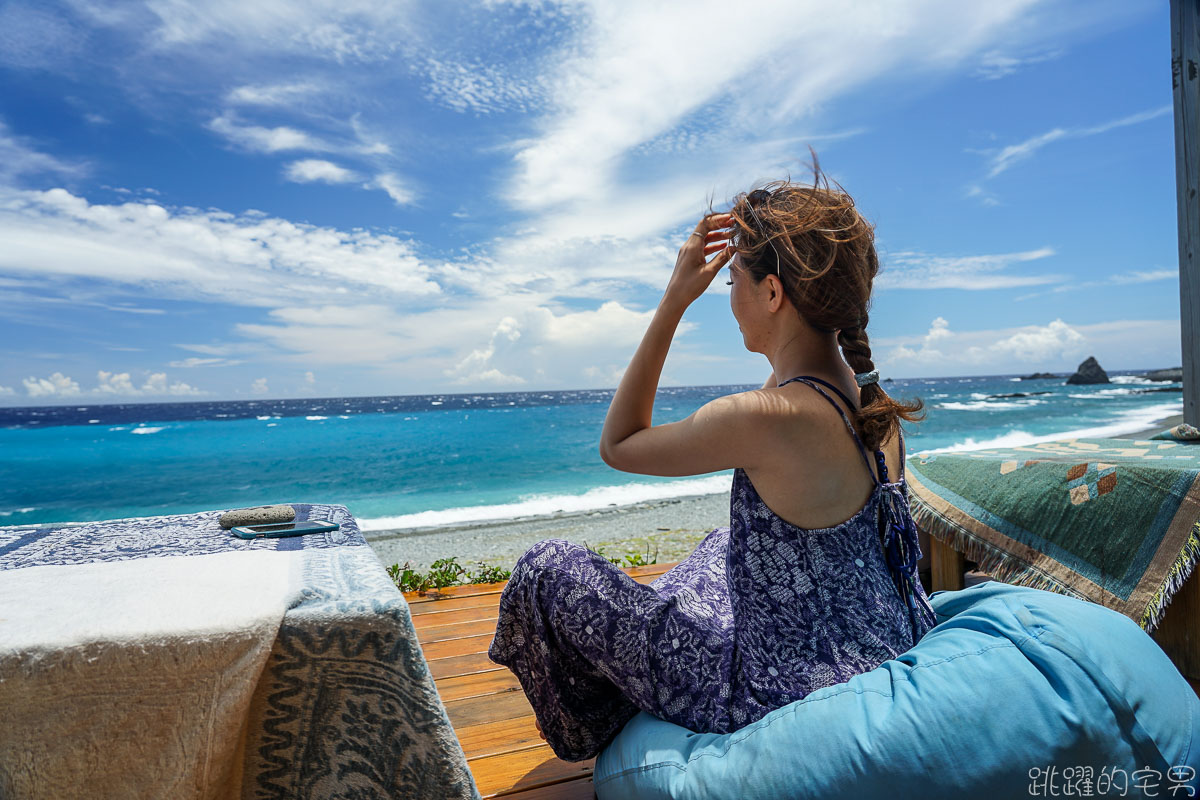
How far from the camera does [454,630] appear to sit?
9.42 ft

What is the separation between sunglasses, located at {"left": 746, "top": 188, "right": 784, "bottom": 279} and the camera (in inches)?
53.1

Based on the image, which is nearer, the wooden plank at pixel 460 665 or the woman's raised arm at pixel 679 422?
the woman's raised arm at pixel 679 422

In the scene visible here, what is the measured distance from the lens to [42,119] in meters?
31.9

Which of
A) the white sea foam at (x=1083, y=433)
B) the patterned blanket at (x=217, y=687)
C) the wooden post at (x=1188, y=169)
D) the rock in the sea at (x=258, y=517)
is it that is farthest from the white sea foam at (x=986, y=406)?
the patterned blanket at (x=217, y=687)

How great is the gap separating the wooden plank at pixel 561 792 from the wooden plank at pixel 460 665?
77 centimetres

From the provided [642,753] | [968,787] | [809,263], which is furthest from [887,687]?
[809,263]

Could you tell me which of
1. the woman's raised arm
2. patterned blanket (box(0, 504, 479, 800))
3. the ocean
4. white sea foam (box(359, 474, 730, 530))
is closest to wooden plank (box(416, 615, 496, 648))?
the woman's raised arm

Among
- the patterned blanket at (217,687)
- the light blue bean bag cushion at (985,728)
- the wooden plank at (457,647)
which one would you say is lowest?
the wooden plank at (457,647)

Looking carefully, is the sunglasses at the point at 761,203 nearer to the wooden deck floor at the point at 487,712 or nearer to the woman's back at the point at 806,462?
the woman's back at the point at 806,462

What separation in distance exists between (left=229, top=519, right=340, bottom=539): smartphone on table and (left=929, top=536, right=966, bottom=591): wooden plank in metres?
2.43

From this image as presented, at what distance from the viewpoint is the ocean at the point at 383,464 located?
13.3 m

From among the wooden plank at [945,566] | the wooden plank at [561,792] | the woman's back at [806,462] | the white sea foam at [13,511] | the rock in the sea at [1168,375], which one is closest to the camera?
the woman's back at [806,462]

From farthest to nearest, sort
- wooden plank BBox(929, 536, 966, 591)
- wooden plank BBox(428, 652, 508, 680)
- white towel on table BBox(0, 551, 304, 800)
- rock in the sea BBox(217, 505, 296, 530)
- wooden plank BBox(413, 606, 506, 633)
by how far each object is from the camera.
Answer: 1. wooden plank BBox(413, 606, 506, 633)
2. wooden plank BBox(929, 536, 966, 591)
3. wooden plank BBox(428, 652, 508, 680)
4. rock in the sea BBox(217, 505, 296, 530)
5. white towel on table BBox(0, 551, 304, 800)

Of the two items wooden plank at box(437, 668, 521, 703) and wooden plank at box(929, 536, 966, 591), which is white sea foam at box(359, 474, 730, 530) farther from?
wooden plank at box(929, 536, 966, 591)
